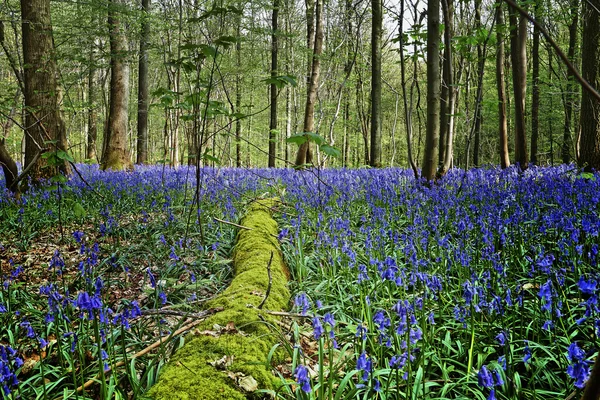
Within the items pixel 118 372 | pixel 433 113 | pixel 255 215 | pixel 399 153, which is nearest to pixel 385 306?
pixel 118 372

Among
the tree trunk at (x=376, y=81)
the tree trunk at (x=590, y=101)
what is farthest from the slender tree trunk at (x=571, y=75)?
the tree trunk at (x=376, y=81)

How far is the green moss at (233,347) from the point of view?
1.70m

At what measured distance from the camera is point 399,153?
4619 cm

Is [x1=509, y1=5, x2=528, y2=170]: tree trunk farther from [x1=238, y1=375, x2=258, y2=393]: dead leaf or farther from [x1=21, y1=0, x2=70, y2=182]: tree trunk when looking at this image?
[x1=21, y1=0, x2=70, y2=182]: tree trunk

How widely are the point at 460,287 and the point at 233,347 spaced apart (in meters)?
2.02

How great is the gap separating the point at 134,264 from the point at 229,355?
9.43ft

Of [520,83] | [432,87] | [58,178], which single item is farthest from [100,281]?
[520,83]

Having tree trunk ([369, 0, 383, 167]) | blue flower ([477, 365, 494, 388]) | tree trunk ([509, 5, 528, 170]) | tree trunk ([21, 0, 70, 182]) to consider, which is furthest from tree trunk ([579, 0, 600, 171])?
tree trunk ([21, 0, 70, 182])

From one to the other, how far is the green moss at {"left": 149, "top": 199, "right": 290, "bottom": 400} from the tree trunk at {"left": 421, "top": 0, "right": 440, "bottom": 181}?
4.98 meters

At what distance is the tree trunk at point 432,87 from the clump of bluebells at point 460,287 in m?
0.77

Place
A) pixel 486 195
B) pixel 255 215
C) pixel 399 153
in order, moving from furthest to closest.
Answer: pixel 399 153 → pixel 486 195 → pixel 255 215

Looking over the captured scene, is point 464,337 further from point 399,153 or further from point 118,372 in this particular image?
point 399,153

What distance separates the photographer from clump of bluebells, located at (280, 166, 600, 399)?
77.9 inches

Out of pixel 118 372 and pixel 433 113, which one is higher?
pixel 433 113
